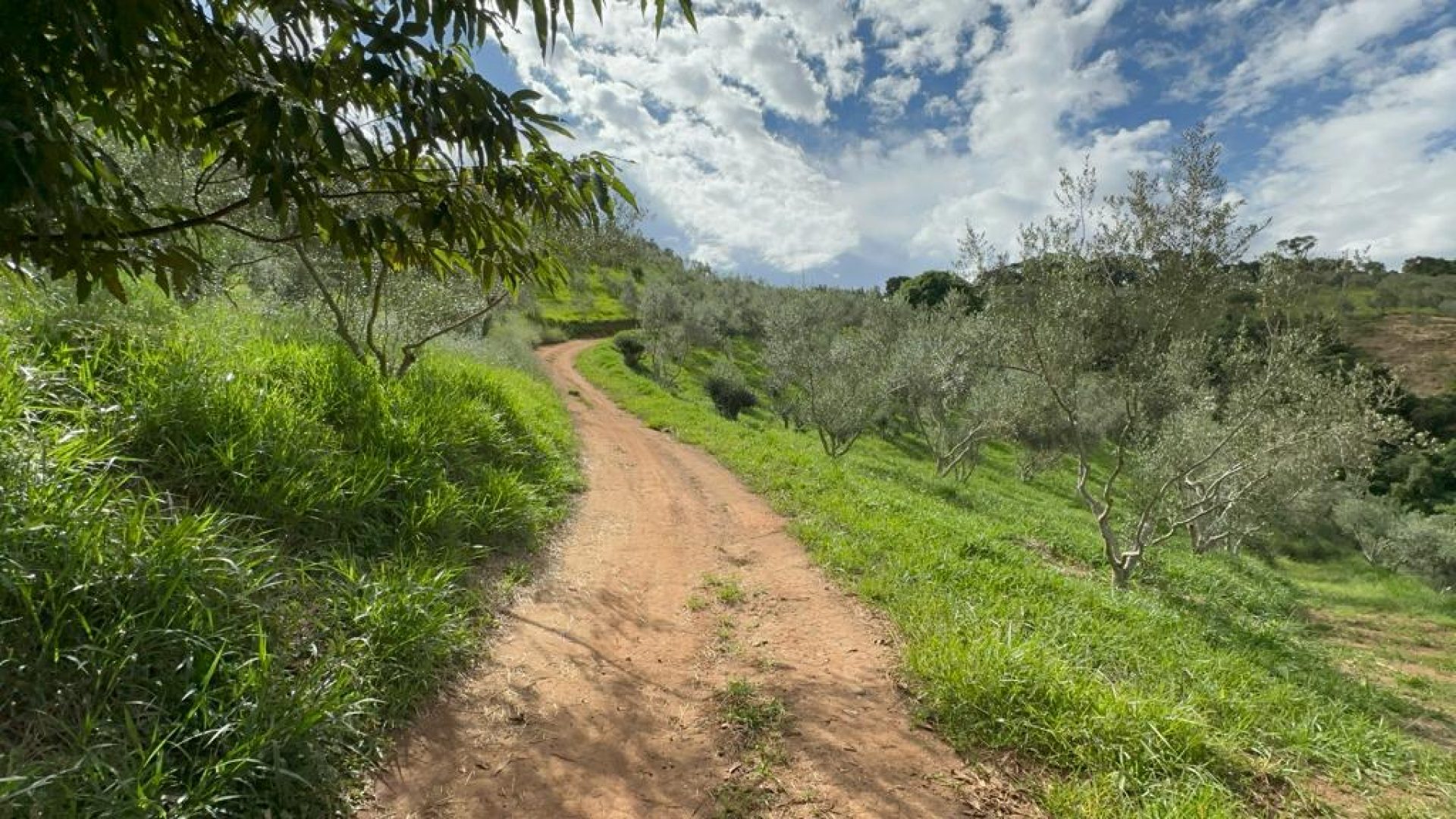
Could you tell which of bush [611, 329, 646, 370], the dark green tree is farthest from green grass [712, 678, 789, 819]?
the dark green tree

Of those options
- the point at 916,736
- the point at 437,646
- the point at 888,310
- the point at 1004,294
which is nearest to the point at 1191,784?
the point at 916,736

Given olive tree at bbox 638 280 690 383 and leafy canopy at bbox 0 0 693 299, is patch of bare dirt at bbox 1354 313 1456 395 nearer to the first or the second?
olive tree at bbox 638 280 690 383

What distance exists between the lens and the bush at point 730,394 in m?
35.7

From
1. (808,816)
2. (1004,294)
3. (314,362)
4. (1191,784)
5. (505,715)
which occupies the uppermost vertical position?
(1004,294)

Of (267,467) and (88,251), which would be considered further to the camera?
(267,467)

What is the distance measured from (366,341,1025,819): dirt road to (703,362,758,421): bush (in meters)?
27.7

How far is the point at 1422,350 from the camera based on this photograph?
5169cm

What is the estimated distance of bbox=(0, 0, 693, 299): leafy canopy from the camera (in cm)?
158

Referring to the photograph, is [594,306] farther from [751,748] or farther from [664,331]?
[751,748]

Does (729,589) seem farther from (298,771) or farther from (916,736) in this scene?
(298,771)

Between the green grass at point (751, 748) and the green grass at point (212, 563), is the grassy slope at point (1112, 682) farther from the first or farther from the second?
the green grass at point (212, 563)

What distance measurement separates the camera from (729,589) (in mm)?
6648

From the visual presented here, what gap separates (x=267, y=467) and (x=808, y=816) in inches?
193

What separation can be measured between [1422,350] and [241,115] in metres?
77.2
